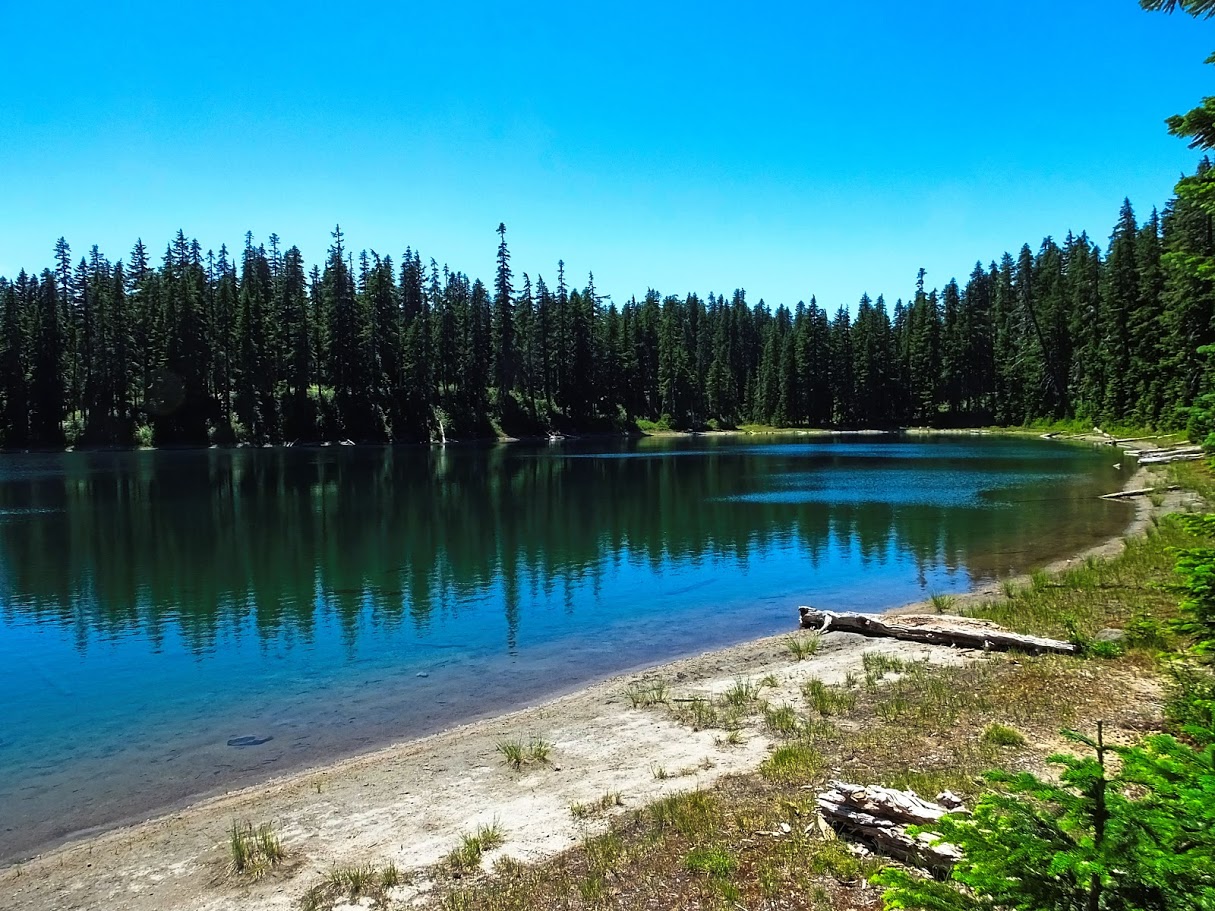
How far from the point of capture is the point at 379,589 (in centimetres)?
2617

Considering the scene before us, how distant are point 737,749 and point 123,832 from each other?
872 centimetres

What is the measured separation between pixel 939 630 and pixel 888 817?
10006 millimetres

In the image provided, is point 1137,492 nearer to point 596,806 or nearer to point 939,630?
point 939,630

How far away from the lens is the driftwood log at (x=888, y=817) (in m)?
6.93

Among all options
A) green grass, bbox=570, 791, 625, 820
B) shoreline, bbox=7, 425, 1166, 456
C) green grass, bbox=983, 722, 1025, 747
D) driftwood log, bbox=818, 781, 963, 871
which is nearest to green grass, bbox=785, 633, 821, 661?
green grass, bbox=983, 722, 1025, 747

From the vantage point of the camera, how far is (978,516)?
38.9m

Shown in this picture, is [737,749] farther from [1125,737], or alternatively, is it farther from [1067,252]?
[1067,252]

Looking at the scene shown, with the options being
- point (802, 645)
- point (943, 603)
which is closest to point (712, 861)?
point (802, 645)

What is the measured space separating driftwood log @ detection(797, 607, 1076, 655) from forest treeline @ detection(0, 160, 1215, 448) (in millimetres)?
64303

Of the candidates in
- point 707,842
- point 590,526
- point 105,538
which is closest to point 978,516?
point 590,526

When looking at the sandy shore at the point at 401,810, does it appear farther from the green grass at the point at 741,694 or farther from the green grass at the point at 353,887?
the green grass at the point at 741,694

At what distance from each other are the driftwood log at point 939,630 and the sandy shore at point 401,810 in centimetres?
350

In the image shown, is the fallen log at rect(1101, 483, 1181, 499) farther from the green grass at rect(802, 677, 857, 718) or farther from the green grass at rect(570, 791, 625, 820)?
the green grass at rect(570, 791, 625, 820)

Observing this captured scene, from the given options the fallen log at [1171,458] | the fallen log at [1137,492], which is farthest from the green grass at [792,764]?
the fallen log at [1171,458]
